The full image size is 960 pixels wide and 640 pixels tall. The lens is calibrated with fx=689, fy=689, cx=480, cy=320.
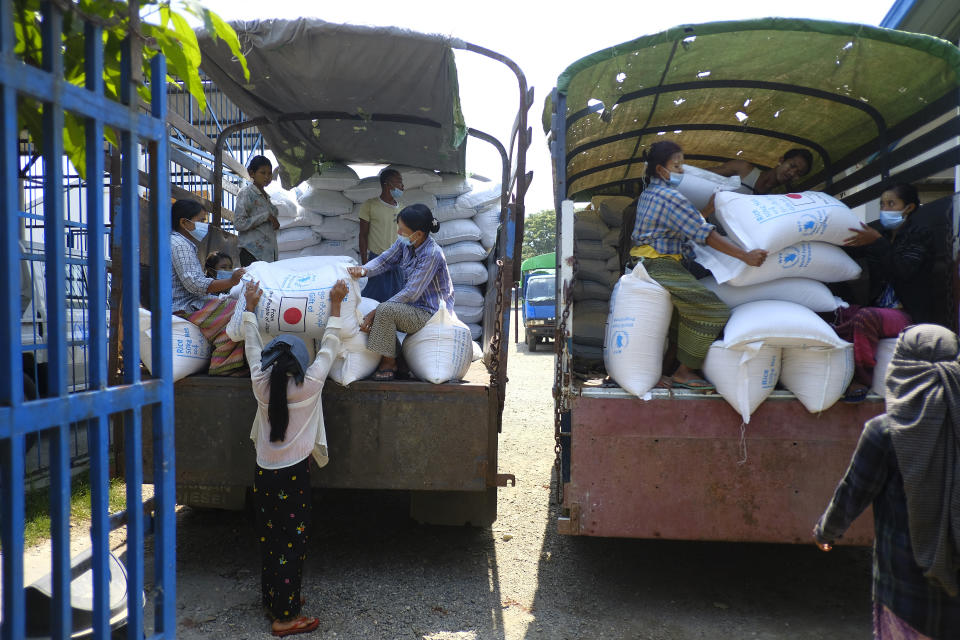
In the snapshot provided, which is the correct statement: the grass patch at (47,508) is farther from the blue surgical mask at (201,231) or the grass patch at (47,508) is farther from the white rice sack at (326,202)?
the white rice sack at (326,202)

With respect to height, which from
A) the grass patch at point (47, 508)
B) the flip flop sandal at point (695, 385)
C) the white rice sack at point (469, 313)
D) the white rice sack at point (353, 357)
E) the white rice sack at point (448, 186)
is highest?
the white rice sack at point (448, 186)

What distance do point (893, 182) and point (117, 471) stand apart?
14.8 ft

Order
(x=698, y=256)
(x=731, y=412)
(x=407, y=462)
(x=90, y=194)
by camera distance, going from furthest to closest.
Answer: (x=698, y=256) < (x=407, y=462) < (x=731, y=412) < (x=90, y=194)

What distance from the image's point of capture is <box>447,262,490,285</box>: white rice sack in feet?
18.1

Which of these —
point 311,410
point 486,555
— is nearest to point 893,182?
point 486,555

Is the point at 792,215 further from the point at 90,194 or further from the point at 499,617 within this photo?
the point at 90,194

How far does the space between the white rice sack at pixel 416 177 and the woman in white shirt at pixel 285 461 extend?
2.86 meters

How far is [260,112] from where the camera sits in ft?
15.7

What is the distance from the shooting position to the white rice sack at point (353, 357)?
10.6ft

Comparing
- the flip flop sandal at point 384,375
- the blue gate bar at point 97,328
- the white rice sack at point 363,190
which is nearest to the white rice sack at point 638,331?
the flip flop sandal at point 384,375

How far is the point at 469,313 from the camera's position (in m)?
5.41

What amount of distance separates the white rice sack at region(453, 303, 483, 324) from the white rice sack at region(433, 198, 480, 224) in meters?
0.78

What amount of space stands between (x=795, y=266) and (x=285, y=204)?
4.05 m

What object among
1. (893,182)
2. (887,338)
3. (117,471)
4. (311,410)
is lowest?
(117,471)
